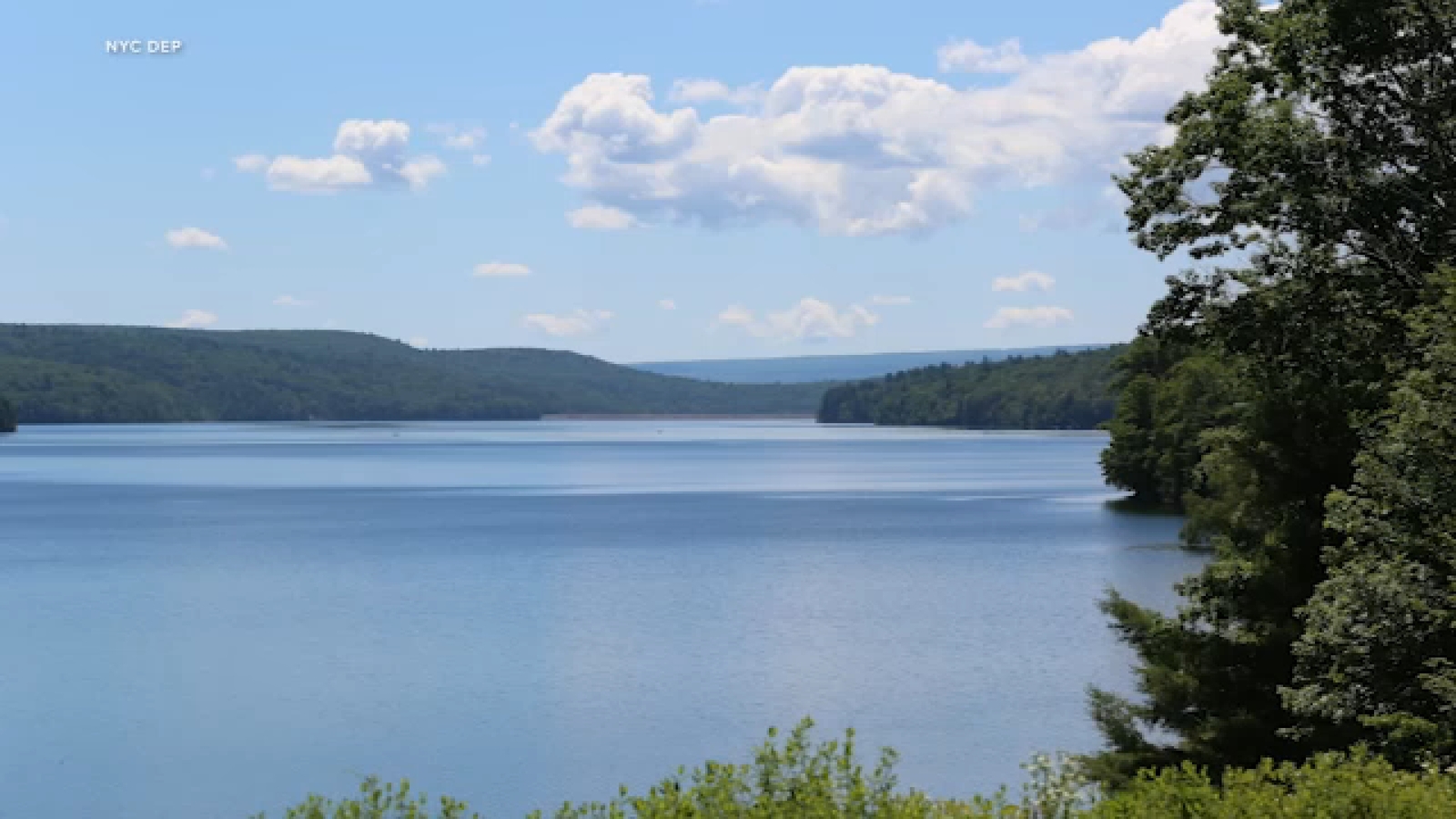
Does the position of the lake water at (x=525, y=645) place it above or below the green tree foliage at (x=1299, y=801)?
below

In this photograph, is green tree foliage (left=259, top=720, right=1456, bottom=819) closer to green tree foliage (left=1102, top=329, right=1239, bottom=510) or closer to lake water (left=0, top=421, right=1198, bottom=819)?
lake water (left=0, top=421, right=1198, bottom=819)

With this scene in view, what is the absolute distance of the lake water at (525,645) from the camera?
3166 centimetres

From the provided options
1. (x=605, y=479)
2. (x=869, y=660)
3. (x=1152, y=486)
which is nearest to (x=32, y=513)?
(x=605, y=479)

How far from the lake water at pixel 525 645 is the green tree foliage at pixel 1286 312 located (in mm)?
6340

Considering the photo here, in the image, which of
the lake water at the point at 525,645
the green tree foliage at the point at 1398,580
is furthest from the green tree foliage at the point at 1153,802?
the lake water at the point at 525,645

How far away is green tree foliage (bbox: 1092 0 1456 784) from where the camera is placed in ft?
77.9

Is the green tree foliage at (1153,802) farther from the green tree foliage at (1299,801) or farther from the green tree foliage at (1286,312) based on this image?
the green tree foliage at (1286,312)

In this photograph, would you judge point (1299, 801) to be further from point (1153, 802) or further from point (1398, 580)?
point (1398, 580)

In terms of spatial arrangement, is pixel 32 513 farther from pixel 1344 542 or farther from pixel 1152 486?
pixel 1344 542

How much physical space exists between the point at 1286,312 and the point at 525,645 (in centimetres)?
2417

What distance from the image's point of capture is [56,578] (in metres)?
67.5

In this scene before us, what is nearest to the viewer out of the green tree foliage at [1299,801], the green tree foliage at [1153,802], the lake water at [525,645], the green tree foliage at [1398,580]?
the green tree foliage at [1153,802]

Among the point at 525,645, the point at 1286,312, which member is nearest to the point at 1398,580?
the point at 1286,312

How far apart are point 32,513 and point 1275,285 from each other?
93.1 meters
